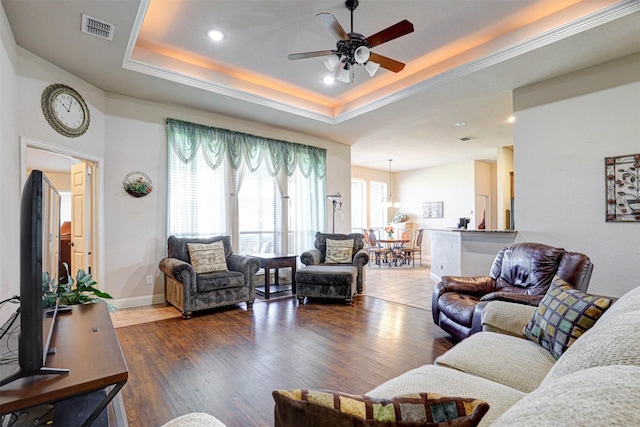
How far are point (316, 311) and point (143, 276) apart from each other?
8.04 ft

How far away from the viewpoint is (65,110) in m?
3.59

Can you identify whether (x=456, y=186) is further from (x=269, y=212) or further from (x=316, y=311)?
(x=316, y=311)

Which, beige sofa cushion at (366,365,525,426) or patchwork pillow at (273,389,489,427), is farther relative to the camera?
beige sofa cushion at (366,365,525,426)

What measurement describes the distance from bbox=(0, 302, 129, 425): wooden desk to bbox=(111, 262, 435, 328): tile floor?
228cm

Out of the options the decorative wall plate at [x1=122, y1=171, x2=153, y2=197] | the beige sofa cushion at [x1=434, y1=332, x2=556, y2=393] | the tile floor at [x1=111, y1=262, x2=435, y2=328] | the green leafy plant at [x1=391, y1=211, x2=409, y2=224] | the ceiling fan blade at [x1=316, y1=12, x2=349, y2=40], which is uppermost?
the ceiling fan blade at [x1=316, y1=12, x2=349, y2=40]

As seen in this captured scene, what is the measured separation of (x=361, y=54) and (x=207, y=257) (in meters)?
3.16

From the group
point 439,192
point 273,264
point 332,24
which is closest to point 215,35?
point 332,24

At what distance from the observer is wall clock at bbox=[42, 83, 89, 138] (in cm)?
338

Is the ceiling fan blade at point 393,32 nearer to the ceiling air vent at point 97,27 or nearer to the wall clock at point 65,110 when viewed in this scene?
the ceiling air vent at point 97,27

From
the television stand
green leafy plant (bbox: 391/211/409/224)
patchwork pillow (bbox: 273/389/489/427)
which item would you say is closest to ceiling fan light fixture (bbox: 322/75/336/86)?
the television stand

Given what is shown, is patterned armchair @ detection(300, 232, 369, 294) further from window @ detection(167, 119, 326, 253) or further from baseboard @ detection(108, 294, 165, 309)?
baseboard @ detection(108, 294, 165, 309)

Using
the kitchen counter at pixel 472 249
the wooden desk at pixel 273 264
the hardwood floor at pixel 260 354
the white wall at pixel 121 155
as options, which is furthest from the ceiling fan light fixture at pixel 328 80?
the hardwood floor at pixel 260 354

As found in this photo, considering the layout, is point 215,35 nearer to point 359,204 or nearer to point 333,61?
point 333,61

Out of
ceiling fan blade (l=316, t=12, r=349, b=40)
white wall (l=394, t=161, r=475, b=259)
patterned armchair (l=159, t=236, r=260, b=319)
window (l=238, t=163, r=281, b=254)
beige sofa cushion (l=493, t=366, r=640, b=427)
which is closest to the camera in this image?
beige sofa cushion (l=493, t=366, r=640, b=427)
